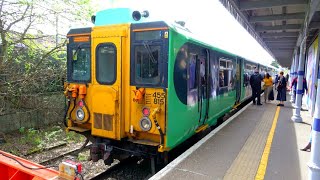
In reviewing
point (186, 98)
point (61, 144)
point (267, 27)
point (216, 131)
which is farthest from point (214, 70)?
point (267, 27)

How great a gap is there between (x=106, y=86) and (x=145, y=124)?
1.08 m

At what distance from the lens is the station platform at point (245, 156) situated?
4.50m

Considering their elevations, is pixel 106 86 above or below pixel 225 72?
below

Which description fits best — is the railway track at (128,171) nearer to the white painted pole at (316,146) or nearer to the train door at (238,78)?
the white painted pole at (316,146)

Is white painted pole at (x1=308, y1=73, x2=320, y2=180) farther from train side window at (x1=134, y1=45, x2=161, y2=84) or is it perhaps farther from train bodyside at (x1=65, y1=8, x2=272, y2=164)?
train side window at (x1=134, y1=45, x2=161, y2=84)

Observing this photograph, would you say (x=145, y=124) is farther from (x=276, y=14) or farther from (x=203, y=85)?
(x=276, y=14)

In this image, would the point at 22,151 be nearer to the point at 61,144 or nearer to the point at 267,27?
the point at 61,144

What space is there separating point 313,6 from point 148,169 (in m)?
5.56

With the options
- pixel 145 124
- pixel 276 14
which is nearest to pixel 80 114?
pixel 145 124

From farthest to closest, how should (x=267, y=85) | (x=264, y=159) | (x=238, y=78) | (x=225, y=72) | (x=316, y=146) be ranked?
1. (x=267, y=85)
2. (x=238, y=78)
3. (x=225, y=72)
4. (x=264, y=159)
5. (x=316, y=146)

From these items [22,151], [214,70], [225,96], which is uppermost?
[214,70]

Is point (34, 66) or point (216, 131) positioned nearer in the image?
point (216, 131)

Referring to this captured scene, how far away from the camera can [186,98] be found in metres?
5.42

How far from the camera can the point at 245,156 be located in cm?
544
